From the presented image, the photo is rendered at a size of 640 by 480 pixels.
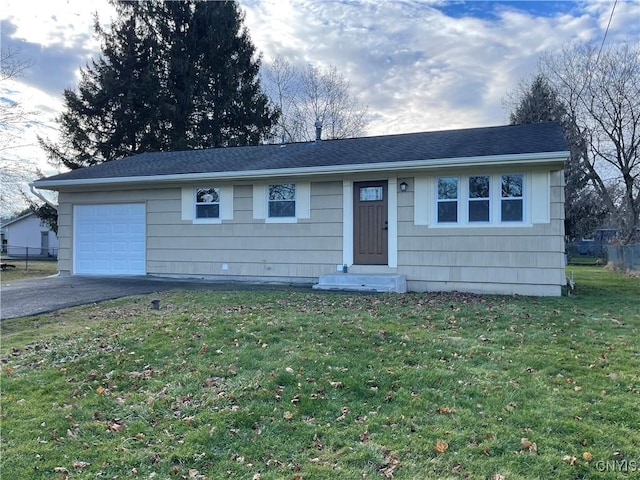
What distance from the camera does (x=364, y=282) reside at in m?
10.4

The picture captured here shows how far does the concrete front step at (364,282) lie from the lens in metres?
10.1

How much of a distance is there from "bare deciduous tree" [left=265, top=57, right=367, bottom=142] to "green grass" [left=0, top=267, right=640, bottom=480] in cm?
2658

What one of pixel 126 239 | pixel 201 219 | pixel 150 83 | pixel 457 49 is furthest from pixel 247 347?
pixel 150 83

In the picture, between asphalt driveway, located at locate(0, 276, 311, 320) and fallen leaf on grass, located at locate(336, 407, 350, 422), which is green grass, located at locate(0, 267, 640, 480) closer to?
fallen leaf on grass, located at locate(336, 407, 350, 422)

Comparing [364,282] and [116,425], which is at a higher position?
[364,282]

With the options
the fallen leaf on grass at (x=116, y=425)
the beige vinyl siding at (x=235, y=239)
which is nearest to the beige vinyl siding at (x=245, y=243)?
the beige vinyl siding at (x=235, y=239)

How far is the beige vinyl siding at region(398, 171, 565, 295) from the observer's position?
31.6 ft

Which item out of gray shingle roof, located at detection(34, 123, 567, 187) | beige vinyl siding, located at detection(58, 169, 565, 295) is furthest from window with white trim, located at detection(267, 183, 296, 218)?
gray shingle roof, located at detection(34, 123, 567, 187)

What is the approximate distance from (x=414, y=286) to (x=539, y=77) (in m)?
23.0

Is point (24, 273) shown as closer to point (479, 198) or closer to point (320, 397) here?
point (479, 198)

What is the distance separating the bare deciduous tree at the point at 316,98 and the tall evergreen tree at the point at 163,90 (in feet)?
13.8

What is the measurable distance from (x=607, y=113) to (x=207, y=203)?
22.5 m

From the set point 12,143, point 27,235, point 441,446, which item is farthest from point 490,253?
point 27,235

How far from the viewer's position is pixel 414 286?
1065 centimetres
